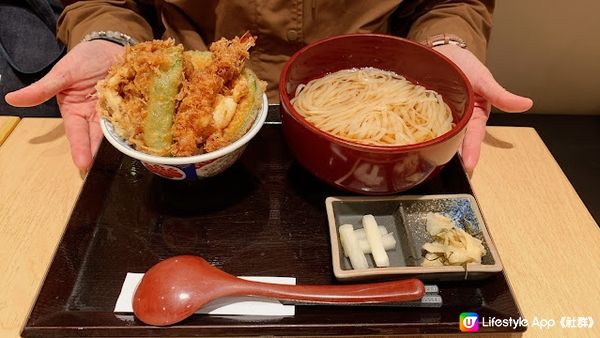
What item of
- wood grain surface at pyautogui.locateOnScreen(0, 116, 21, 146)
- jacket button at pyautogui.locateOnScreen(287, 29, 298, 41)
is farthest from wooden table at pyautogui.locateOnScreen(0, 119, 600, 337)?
jacket button at pyautogui.locateOnScreen(287, 29, 298, 41)

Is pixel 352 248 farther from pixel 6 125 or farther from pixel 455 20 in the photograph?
pixel 6 125

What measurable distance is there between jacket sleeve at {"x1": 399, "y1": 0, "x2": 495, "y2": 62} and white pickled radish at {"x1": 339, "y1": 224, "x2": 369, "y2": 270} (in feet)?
2.79

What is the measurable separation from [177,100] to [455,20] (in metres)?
1.00

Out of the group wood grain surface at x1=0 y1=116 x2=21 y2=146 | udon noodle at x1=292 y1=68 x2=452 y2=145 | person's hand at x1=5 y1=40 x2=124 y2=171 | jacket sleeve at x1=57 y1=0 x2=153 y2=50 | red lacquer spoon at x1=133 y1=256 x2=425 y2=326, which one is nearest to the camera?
red lacquer spoon at x1=133 y1=256 x2=425 y2=326

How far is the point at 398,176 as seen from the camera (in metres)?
1.09

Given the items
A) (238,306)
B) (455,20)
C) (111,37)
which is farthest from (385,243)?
(111,37)

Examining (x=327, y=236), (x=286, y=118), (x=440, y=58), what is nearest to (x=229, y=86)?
(x=286, y=118)

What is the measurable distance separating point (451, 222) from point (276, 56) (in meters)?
0.84

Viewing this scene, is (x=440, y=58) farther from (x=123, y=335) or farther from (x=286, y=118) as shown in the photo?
(x=123, y=335)

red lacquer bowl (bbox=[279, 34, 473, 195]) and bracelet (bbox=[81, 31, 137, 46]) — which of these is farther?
bracelet (bbox=[81, 31, 137, 46])

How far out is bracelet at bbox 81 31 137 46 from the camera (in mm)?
1528

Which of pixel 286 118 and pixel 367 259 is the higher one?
pixel 286 118

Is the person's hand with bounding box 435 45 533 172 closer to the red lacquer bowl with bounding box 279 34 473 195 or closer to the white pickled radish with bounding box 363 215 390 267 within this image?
the red lacquer bowl with bounding box 279 34 473 195

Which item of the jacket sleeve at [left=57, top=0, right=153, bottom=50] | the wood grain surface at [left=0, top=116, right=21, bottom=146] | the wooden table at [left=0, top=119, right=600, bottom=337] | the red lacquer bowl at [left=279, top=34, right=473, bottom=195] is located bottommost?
the wood grain surface at [left=0, top=116, right=21, bottom=146]
